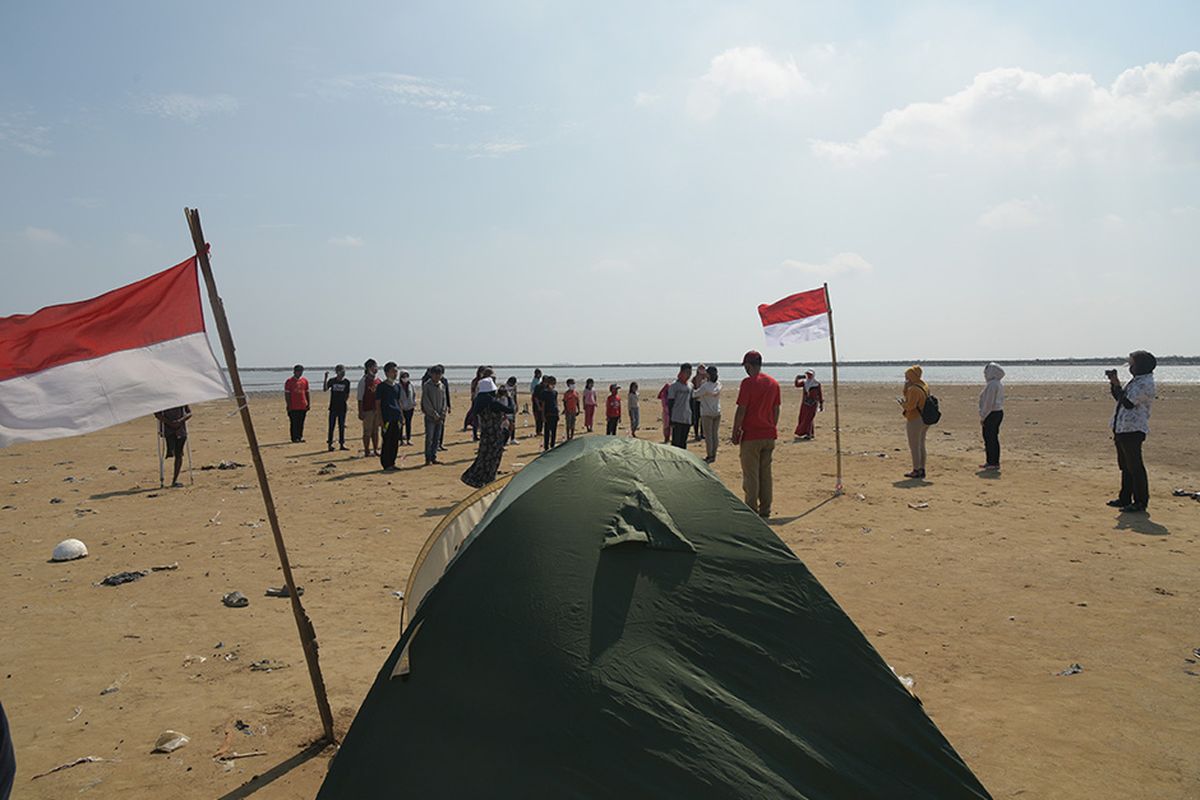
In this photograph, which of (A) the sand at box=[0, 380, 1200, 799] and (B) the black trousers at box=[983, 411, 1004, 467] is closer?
(A) the sand at box=[0, 380, 1200, 799]

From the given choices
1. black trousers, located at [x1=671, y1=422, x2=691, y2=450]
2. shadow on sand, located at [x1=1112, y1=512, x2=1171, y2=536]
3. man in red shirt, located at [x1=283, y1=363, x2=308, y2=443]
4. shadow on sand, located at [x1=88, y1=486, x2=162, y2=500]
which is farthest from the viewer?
man in red shirt, located at [x1=283, y1=363, x2=308, y2=443]

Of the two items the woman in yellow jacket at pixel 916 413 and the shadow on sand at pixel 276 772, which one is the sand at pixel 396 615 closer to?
the shadow on sand at pixel 276 772

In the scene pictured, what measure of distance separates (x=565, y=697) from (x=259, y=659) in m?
3.65

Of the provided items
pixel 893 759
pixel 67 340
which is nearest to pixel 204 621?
pixel 67 340

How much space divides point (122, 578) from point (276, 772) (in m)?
4.59

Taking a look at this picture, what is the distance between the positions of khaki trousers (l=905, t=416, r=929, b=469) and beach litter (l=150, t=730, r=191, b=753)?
11890mm

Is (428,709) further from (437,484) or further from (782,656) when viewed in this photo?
(437,484)

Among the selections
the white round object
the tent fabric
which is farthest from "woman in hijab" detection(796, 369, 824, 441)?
the white round object

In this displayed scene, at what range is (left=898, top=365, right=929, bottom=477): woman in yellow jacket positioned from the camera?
1266cm

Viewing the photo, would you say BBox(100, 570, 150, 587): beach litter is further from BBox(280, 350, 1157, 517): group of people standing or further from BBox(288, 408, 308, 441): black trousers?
BBox(288, 408, 308, 441): black trousers

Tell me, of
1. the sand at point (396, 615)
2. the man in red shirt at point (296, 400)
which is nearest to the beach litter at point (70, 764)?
the sand at point (396, 615)

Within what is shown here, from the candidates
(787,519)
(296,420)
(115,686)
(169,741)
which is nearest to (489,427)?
(787,519)

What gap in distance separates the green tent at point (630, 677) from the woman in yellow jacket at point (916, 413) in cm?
1002

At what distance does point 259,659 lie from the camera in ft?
18.0
